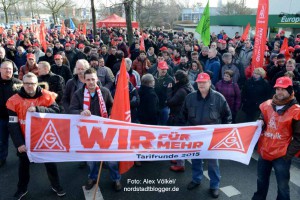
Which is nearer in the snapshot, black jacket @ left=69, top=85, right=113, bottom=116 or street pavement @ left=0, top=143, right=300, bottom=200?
black jacket @ left=69, top=85, right=113, bottom=116

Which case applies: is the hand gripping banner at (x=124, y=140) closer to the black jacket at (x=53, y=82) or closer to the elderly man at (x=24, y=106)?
the elderly man at (x=24, y=106)

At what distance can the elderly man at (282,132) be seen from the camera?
346 cm

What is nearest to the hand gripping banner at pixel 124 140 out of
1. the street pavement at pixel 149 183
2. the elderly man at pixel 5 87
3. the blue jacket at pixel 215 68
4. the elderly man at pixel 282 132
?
the elderly man at pixel 282 132

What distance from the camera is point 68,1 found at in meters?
45.9

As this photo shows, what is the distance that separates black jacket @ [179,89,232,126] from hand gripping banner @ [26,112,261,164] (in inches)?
6.3

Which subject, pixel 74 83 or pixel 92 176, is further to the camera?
A: pixel 74 83

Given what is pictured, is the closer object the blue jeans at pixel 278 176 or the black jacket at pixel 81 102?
the blue jeans at pixel 278 176

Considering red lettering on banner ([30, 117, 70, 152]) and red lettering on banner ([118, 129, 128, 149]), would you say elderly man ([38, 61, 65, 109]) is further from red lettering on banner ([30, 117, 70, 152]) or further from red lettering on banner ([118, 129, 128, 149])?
red lettering on banner ([118, 129, 128, 149])

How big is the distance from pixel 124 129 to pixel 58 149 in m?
1.02

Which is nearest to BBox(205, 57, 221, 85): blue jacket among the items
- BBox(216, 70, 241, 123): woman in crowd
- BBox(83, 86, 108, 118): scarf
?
BBox(216, 70, 241, 123): woman in crowd

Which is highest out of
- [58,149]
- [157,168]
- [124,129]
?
[124,129]

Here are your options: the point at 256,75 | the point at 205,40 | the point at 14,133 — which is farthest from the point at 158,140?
the point at 205,40

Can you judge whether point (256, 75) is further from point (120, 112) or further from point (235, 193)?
point (120, 112)

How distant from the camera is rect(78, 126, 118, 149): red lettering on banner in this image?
4.08m
